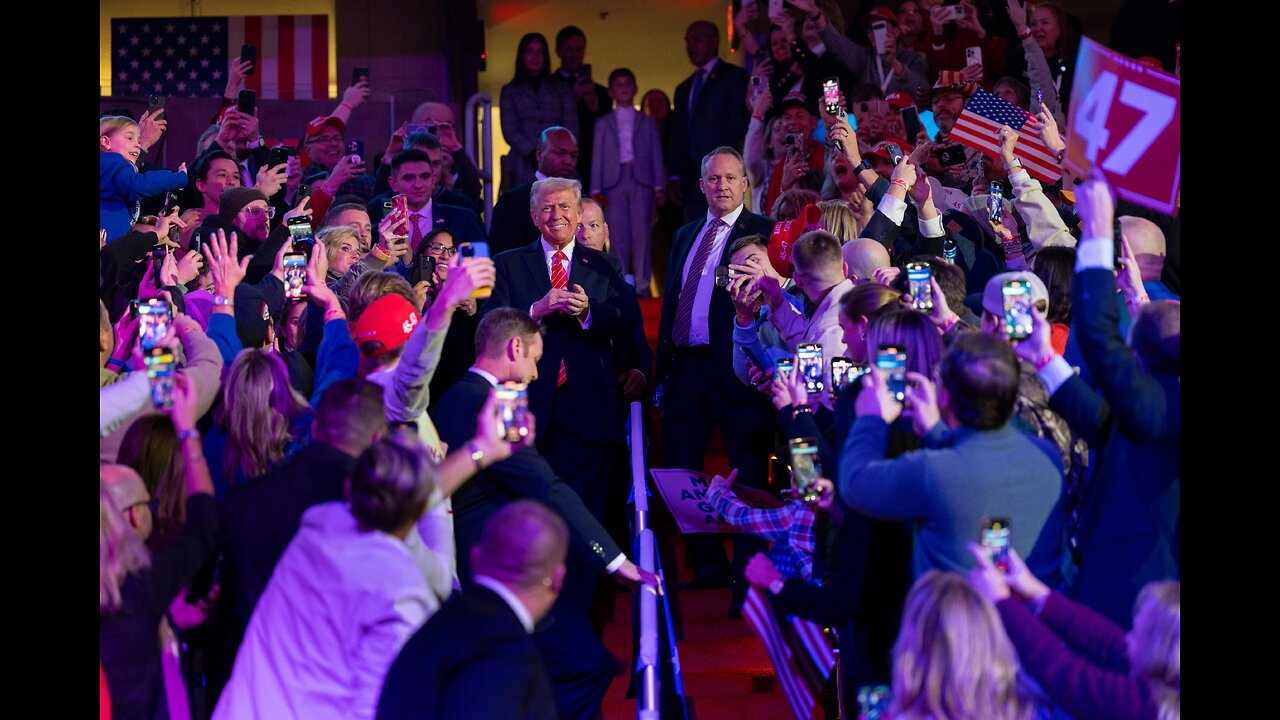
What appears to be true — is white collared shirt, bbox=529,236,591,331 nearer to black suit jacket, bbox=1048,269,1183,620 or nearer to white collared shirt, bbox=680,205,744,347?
white collared shirt, bbox=680,205,744,347

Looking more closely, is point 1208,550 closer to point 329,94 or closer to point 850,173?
point 850,173

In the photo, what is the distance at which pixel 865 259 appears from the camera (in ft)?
17.9

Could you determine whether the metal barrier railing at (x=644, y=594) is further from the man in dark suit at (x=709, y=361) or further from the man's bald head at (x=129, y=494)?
the man's bald head at (x=129, y=494)

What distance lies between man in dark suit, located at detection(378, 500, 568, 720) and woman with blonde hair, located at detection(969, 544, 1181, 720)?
1.13 metres

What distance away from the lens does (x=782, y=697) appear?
553 centimetres

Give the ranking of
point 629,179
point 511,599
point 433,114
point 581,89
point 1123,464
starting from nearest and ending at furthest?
point 511,599 < point 1123,464 < point 433,114 < point 629,179 < point 581,89

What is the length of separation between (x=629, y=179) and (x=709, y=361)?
3.70 m

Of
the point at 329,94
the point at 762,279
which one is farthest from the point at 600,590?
the point at 329,94

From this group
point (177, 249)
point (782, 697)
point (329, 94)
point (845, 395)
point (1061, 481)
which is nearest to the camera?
point (1061, 481)

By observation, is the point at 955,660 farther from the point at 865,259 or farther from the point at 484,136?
the point at 484,136

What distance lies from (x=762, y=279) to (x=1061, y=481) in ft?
6.97

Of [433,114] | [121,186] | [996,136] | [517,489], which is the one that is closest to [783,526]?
[517,489]

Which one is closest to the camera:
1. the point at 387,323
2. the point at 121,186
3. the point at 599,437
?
the point at 387,323

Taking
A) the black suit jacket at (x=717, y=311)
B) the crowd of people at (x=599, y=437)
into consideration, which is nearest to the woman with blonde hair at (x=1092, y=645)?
the crowd of people at (x=599, y=437)
